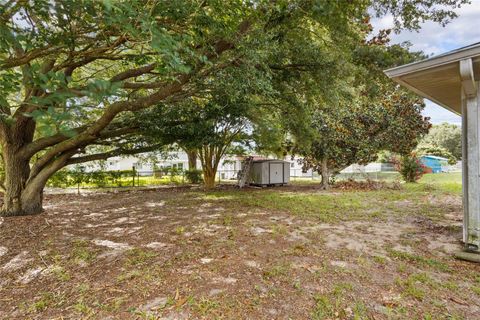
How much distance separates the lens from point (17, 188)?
6582mm

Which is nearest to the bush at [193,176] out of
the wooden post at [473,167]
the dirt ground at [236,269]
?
the dirt ground at [236,269]

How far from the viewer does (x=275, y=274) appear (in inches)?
123

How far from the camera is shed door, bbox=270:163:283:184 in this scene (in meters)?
14.6

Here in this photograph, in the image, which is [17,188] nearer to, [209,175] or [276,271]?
[276,271]

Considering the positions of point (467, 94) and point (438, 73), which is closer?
point (467, 94)

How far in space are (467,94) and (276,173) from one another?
36.8 feet

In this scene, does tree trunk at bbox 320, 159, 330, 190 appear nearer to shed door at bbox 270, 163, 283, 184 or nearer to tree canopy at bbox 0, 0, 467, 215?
shed door at bbox 270, 163, 283, 184

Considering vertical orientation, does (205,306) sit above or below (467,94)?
below

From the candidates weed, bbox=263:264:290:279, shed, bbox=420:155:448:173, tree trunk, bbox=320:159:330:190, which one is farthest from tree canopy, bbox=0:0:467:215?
shed, bbox=420:155:448:173

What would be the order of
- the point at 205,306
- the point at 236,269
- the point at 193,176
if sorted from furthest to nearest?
1. the point at 193,176
2. the point at 236,269
3. the point at 205,306

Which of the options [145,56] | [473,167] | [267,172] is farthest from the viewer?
[267,172]

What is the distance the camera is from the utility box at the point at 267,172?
47.1ft

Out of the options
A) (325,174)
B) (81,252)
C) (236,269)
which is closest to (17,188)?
(81,252)

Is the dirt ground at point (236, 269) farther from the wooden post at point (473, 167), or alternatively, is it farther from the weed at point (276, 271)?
the wooden post at point (473, 167)
